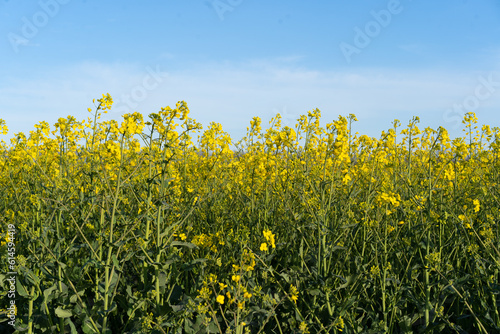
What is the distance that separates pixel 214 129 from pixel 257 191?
1395 millimetres

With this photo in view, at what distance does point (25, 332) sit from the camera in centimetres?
330

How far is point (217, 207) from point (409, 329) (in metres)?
2.20

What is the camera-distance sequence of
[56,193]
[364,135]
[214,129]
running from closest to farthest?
1. [56,193]
2. [364,135]
3. [214,129]

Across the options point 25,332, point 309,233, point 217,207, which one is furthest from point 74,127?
point 309,233

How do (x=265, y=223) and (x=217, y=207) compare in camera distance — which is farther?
(x=217, y=207)

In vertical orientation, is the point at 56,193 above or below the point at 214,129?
below

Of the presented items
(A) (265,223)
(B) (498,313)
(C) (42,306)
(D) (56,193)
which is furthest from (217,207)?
(B) (498,313)

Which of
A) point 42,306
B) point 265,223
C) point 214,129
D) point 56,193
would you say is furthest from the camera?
point 214,129

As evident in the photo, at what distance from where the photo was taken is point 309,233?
3646mm

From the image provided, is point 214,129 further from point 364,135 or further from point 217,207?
point 364,135

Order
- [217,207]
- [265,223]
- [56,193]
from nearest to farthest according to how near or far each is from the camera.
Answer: [56,193], [265,223], [217,207]

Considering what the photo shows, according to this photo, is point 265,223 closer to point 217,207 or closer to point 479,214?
point 217,207

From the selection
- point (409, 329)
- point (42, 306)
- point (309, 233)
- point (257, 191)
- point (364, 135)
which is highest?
point (364, 135)

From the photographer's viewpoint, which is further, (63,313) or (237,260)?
(237,260)
